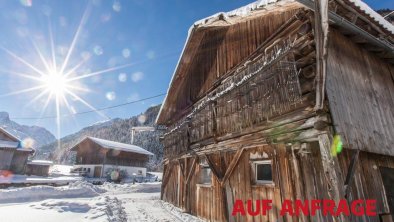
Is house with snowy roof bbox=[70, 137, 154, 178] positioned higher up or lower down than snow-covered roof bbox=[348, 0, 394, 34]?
lower down

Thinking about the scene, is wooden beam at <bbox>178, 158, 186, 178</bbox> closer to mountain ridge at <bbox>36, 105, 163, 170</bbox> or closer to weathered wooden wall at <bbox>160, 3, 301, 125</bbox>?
weathered wooden wall at <bbox>160, 3, 301, 125</bbox>

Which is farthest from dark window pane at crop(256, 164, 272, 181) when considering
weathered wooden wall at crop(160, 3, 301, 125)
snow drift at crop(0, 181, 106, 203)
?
snow drift at crop(0, 181, 106, 203)

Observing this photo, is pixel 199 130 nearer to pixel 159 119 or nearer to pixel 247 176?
pixel 247 176

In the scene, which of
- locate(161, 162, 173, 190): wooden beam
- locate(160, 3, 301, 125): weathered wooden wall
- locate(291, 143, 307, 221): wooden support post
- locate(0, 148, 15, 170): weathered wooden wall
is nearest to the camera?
locate(291, 143, 307, 221): wooden support post

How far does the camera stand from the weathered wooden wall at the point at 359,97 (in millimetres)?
4875

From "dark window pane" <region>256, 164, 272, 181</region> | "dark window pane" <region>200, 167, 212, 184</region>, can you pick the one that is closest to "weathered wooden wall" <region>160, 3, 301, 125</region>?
"dark window pane" <region>200, 167, 212, 184</region>

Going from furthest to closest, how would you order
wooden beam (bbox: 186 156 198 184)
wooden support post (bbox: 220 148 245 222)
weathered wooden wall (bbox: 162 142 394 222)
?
wooden beam (bbox: 186 156 198 184) < wooden support post (bbox: 220 148 245 222) < weathered wooden wall (bbox: 162 142 394 222)

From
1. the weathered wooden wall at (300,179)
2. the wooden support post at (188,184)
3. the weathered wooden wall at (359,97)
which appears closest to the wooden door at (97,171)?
the wooden support post at (188,184)

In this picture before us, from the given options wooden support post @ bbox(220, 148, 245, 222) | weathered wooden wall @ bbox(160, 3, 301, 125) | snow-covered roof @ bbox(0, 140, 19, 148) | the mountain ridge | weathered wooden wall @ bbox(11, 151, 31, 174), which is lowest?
wooden support post @ bbox(220, 148, 245, 222)

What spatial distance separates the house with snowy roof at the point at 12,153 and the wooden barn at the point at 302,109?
31.0 meters

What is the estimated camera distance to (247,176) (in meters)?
6.96

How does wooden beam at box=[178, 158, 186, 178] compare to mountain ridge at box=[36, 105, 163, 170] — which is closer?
wooden beam at box=[178, 158, 186, 178]

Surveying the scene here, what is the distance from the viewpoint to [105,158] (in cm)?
3447

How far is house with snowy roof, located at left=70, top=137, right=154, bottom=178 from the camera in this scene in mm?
34662
